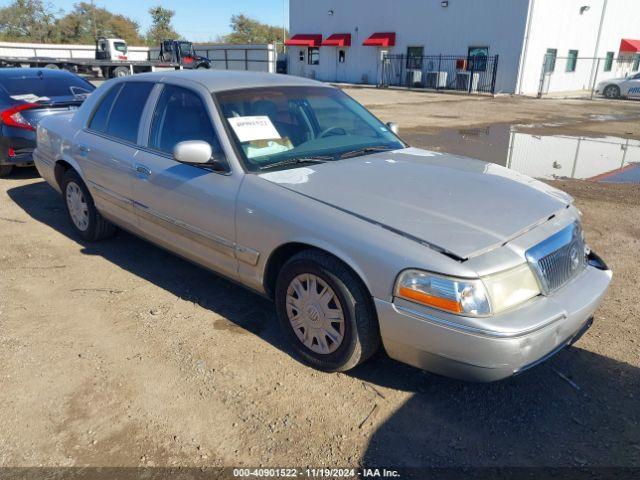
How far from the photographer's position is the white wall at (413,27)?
89.5 ft

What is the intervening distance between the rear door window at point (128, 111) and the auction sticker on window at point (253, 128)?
1.09 m

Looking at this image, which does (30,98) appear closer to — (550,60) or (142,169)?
(142,169)

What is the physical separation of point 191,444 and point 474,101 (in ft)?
78.8

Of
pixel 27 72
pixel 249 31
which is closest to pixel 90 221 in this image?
pixel 27 72

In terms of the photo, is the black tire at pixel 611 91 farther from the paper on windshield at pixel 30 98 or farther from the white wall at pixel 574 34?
the paper on windshield at pixel 30 98

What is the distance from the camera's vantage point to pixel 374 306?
2.77 m

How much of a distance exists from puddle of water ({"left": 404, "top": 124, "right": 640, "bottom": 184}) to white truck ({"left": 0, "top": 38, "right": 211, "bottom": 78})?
22338 millimetres

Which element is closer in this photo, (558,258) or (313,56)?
(558,258)

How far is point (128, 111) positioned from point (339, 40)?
33262 millimetres

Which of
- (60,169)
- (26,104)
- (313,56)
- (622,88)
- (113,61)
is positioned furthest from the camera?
(313,56)

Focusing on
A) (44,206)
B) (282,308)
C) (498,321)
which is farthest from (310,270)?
(44,206)

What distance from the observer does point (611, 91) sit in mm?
26609

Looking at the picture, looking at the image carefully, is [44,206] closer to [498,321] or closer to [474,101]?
[498,321]

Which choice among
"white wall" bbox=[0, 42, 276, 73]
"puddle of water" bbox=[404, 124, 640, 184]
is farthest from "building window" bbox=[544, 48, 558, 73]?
"white wall" bbox=[0, 42, 276, 73]
